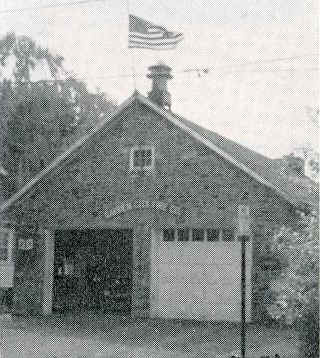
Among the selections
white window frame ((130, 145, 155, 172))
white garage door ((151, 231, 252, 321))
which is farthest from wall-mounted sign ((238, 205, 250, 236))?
white window frame ((130, 145, 155, 172))

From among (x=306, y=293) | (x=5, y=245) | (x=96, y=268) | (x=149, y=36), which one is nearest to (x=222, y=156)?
(x=149, y=36)

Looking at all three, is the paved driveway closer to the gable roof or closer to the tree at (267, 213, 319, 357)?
the tree at (267, 213, 319, 357)

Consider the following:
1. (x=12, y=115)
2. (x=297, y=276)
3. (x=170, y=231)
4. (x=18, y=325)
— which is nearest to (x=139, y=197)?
(x=170, y=231)

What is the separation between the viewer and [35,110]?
113 ft

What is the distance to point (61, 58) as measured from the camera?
34.5 meters

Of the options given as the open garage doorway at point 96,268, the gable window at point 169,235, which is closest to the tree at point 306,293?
Result: the gable window at point 169,235

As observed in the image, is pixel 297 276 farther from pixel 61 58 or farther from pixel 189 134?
pixel 61 58

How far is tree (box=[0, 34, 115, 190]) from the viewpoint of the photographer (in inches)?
1296

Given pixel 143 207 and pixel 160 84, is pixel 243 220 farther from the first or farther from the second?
pixel 160 84

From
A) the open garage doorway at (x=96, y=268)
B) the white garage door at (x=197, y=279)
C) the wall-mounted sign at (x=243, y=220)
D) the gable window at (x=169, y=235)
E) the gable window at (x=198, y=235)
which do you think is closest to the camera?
the wall-mounted sign at (x=243, y=220)

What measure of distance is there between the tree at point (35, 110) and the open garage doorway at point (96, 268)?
11542mm

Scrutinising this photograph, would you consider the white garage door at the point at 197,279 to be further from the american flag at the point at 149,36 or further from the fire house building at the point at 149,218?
the american flag at the point at 149,36

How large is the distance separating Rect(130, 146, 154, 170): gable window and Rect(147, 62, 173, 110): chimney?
2000mm

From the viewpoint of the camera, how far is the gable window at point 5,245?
21578 mm
